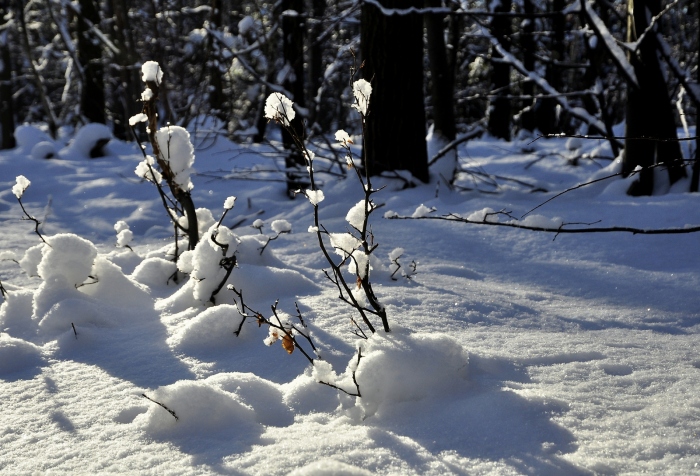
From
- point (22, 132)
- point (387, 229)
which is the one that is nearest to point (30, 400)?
point (387, 229)

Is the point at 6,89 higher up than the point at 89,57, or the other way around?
the point at 89,57

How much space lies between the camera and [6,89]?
1488cm

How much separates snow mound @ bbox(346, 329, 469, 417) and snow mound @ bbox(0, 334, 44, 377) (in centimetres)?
107

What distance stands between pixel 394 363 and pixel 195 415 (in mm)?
521

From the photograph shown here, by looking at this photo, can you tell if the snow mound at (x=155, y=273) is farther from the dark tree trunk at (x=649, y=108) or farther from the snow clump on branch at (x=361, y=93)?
the dark tree trunk at (x=649, y=108)

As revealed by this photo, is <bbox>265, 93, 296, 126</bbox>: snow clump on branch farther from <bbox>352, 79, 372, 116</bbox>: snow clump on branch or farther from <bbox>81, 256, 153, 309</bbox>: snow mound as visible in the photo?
<bbox>81, 256, 153, 309</bbox>: snow mound

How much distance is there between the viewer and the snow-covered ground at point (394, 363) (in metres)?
1.40

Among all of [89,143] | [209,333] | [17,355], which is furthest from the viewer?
[89,143]

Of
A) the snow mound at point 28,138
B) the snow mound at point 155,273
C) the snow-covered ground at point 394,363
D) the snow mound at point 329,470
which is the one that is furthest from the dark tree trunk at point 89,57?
the snow mound at point 329,470

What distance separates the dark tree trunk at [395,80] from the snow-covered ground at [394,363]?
1377mm

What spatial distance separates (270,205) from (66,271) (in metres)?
3.28

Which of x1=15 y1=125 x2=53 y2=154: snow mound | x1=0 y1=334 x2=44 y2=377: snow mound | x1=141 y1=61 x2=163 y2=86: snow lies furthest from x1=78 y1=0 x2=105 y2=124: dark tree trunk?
x1=0 y1=334 x2=44 y2=377: snow mound

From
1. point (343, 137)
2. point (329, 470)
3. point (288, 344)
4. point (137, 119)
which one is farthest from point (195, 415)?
point (137, 119)

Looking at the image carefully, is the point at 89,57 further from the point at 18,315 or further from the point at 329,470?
the point at 329,470
